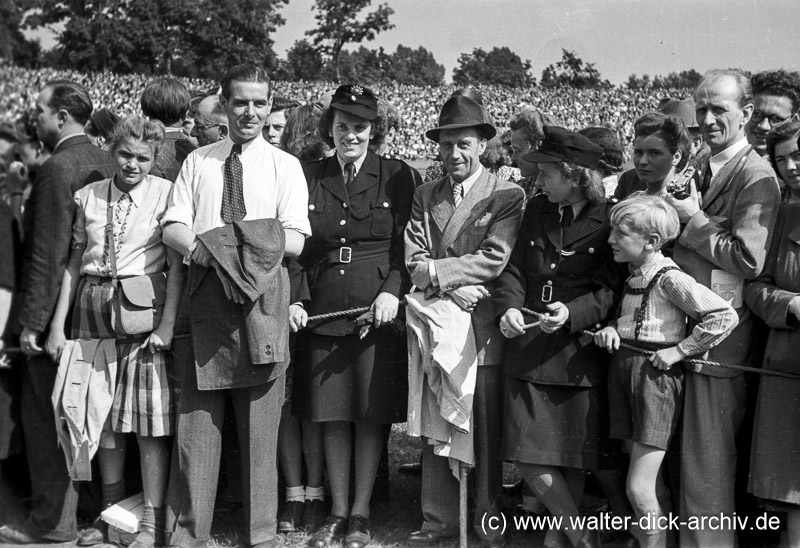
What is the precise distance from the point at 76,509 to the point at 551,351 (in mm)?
2695

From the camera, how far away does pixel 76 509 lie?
4.73 meters

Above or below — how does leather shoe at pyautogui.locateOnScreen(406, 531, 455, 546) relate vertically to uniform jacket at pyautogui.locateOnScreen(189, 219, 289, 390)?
below

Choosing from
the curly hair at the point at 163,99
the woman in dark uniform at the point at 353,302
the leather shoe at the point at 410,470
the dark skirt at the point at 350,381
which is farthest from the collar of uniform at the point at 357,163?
the leather shoe at the point at 410,470

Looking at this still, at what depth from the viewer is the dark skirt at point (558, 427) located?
4332 millimetres

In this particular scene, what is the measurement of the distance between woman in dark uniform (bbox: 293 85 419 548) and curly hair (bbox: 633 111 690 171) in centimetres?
131

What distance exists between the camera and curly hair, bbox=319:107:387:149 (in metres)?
4.94

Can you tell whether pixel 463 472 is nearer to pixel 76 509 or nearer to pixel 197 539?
pixel 197 539

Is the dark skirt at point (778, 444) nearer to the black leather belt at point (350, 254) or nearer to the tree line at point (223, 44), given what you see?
the black leather belt at point (350, 254)

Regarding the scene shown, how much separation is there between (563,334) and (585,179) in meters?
0.78

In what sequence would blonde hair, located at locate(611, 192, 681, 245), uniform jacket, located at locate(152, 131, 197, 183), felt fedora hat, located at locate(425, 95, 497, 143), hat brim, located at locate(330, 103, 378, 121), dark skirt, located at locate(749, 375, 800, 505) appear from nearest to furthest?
dark skirt, located at locate(749, 375, 800, 505), blonde hair, located at locate(611, 192, 681, 245), felt fedora hat, located at locate(425, 95, 497, 143), hat brim, located at locate(330, 103, 378, 121), uniform jacket, located at locate(152, 131, 197, 183)

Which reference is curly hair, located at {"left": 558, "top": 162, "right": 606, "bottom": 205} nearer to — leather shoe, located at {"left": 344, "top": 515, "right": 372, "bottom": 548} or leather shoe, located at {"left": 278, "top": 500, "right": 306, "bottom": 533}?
leather shoe, located at {"left": 344, "top": 515, "right": 372, "bottom": 548}

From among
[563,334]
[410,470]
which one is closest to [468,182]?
[563,334]

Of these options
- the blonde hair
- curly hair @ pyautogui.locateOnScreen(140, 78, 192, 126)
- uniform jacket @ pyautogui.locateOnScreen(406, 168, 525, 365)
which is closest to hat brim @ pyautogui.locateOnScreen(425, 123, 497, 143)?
uniform jacket @ pyautogui.locateOnScreen(406, 168, 525, 365)

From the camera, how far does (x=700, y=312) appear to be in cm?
405
